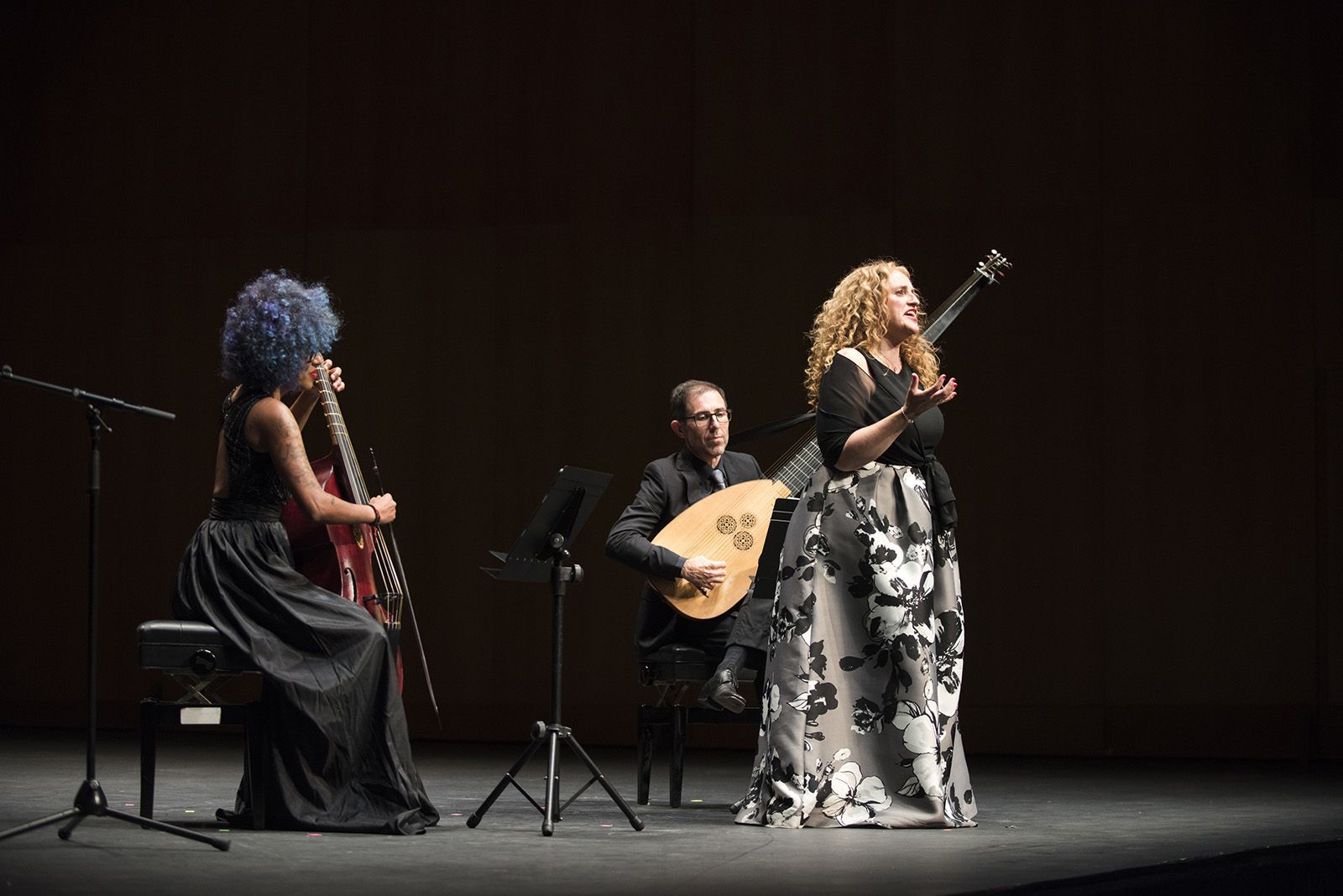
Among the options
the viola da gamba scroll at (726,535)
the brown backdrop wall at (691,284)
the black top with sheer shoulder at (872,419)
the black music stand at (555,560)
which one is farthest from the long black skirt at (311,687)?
the brown backdrop wall at (691,284)

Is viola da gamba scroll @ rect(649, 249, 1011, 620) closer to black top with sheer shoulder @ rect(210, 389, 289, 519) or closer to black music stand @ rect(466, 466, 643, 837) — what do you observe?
black music stand @ rect(466, 466, 643, 837)

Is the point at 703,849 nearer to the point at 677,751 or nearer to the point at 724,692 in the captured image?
the point at 724,692

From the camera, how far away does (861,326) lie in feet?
14.0

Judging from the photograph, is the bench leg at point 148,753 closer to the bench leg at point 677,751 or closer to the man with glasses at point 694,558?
the man with glasses at point 694,558

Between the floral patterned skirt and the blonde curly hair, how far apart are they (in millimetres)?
334

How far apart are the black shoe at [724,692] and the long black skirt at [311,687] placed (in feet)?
2.90

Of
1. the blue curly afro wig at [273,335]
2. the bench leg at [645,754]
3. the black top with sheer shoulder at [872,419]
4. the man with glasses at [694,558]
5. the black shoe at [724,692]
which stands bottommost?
the bench leg at [645,754]

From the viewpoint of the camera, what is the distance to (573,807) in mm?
4559

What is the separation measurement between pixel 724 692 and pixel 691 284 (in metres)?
3.18

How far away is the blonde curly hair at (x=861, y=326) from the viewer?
4.24 meters

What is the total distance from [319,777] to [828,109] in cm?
428

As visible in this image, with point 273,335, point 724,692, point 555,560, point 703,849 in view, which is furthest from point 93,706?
point 724,692

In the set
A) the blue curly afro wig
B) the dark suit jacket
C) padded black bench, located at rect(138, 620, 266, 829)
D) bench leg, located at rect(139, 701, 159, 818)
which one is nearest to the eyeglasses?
the dark suit jacket

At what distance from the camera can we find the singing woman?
401cm
